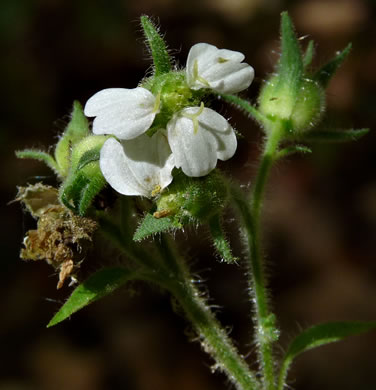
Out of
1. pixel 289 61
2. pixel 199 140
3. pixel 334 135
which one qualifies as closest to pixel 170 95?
pixel 199 140

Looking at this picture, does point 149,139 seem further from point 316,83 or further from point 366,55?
point 366,55

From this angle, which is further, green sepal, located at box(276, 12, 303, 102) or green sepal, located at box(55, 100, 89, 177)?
green sepal, located at box(276, 12, 303, 102)

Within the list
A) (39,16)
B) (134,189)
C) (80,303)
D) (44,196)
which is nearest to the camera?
(134,189)

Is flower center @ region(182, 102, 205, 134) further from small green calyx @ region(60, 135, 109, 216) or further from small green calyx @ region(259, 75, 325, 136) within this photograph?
small green calyx @ region(259, 75, 325, 136)

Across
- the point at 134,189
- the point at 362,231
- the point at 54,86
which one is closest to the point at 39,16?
the point at 54,86

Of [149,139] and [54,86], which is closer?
[149,139]

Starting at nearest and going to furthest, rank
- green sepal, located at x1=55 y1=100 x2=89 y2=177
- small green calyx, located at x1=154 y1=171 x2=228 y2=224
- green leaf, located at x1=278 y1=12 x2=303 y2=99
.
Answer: small green calyx, located at x1=154 y1=171 x2=228 y2=224 → green sepal, located at x1=55 y1=100 x2=89 y2=177 → green leaf, located at x1=278 y1=12 x2=303 y2=99

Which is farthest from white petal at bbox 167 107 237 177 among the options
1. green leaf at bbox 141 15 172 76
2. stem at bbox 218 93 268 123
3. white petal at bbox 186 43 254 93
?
stem at bbox 218 93 268 123
